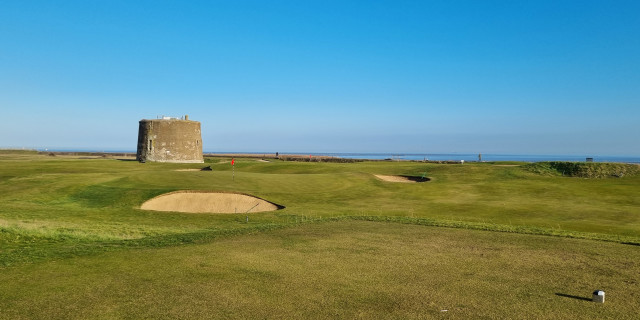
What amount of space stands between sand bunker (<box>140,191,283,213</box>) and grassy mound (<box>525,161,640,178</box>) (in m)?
34.1

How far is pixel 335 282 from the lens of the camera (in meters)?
9.37

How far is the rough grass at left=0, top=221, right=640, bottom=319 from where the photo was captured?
7605 mm

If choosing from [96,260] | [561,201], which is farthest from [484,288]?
[561,201]

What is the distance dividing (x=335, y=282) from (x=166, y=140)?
2428 inches

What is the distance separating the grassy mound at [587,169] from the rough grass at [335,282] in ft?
125

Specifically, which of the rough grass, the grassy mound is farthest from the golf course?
the grassy mound

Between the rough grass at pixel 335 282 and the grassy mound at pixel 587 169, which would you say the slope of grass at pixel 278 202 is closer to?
the rough grass at pixel 335 282

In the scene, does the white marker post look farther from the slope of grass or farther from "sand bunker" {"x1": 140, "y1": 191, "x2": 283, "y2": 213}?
"sand bunker" {"x1": 140, "y1": 191, "x2": 283, "y2": 213}

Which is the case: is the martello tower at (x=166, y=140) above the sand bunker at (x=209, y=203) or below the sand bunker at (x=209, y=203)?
above

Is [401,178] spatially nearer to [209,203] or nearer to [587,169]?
[587,169]

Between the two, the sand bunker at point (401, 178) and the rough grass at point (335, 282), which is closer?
the rough grass at point (335, 282)

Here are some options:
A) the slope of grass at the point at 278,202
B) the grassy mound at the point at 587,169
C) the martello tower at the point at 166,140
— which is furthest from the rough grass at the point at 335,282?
the martello tower at the point at 166,140

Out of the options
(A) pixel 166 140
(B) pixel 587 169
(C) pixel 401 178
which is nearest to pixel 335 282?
(C) pixel 401 178

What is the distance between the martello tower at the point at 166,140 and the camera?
6562 cm
